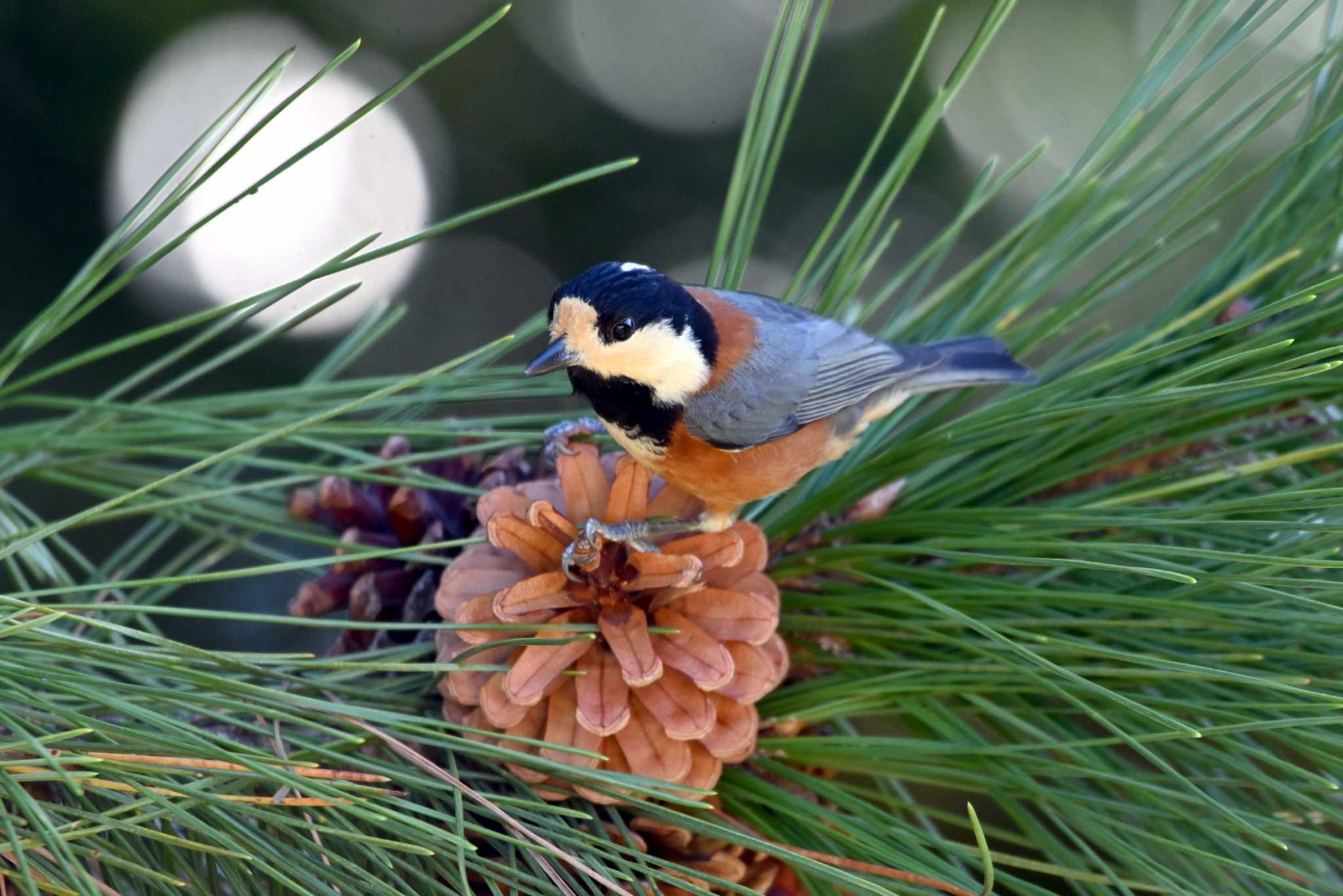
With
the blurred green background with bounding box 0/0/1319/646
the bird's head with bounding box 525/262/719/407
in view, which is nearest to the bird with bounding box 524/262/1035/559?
the bird's head with bounding box 525/262/719/407

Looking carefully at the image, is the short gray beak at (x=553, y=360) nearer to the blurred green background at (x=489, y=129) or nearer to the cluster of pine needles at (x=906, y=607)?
the cluster of pine needles at (x=906, y=607)

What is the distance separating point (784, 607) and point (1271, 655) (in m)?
0.28

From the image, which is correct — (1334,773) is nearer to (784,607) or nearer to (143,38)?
(784,607)

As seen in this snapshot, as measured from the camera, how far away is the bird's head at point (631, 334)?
87cm

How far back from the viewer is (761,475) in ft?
2.82

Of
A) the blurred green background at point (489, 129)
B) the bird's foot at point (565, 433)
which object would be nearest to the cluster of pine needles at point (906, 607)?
the bird's foot at point (565, 433)

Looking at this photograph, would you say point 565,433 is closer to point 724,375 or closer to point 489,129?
point 724,375

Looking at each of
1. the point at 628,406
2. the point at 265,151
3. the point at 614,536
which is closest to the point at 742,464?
the point at 628,406

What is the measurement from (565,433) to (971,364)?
1.06 ft

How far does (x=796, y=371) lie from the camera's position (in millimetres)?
1008

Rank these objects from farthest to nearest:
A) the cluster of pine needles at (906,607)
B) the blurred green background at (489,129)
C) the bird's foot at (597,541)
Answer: the blurred green background at (489,129)
the bird's foot at (597,541)
the cluster of pine needles at (906,607)

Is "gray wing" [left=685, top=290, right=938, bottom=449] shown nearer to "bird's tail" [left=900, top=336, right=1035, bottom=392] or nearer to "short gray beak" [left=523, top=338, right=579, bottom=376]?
"bird's tail" [left=900, top=336, right=1035, bottom=392]

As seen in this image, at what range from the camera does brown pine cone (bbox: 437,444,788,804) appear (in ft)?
2.03

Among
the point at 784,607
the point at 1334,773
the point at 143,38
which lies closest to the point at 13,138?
the point at 143,38
